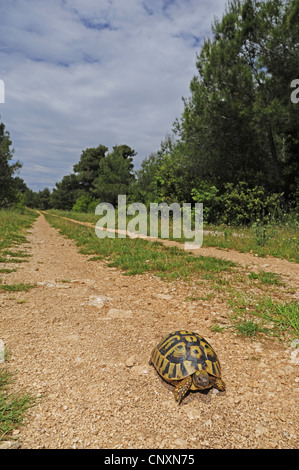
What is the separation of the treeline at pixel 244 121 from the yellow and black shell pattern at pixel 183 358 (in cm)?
1137

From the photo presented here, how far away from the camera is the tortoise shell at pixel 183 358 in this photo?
2.47 m

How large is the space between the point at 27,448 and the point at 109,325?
1.90 m

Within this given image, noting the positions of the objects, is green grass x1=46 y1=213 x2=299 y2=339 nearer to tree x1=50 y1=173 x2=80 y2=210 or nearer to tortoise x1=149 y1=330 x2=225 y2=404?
tortoise x1=149 y1=330 x2=225 y2=404

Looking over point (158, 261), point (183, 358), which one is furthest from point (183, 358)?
point (158, 261)

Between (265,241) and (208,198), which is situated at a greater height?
(208,198)

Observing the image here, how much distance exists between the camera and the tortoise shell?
8.10ft

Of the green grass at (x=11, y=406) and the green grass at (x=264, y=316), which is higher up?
the green grass at (x=264, y=316)

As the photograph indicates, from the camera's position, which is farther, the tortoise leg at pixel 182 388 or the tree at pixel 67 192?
the tree at pixel 67 192

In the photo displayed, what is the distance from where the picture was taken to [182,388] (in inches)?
93.2

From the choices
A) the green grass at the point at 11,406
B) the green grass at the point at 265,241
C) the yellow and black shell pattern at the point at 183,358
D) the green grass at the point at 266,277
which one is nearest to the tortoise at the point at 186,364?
the yellow and black shell pattern at the point at 183,358

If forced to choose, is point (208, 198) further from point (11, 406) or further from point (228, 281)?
point (11, 406)

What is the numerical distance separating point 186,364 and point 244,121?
1422 cm

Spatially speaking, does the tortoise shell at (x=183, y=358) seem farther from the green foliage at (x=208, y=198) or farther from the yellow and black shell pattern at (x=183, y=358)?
the green foliage at (x=208, y=198)

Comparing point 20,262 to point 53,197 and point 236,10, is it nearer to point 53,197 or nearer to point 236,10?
point 236,10
